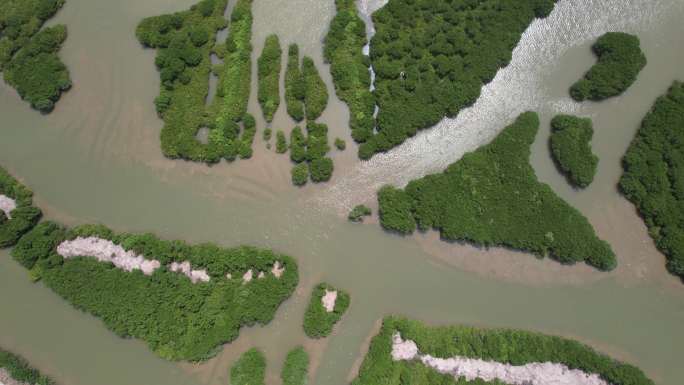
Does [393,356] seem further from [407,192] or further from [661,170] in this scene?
[661,170]

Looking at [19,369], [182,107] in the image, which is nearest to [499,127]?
[182,107]

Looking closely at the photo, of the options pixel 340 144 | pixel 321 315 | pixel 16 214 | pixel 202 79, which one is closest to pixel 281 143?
pixel 340 144

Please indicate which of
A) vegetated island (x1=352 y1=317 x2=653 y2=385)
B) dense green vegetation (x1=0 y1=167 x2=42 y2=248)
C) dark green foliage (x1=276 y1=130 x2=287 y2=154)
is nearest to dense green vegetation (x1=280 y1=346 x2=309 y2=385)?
vegetated island (x1=352 y1=317 x2=653 y2=385)

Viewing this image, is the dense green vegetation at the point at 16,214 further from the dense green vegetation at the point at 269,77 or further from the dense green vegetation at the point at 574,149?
the dense green vegetation at the point at 574,149

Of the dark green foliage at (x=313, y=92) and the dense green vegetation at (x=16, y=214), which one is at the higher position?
the dark green foliage at (x=313, y=92)

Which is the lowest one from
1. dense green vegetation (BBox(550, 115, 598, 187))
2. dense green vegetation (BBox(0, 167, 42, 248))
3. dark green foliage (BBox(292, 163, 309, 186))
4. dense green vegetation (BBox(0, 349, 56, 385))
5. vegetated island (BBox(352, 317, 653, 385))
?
dense green vegetation (BBox(0, 349, 56, 385))

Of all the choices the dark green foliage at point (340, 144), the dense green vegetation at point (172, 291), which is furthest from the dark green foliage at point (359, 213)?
the dense green vegetation at point (172, 291)

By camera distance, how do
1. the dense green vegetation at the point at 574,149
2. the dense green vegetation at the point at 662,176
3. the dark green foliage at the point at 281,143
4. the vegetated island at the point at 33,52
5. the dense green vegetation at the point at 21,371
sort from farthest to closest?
the vegetated island at the point at 33,52 → the dark green foliage at the point at 281,143 → the dense green vegetation at the point at 21,371 → the dense green vegetation at the point at 574,149 → the dense green vegetation at the point at 662,176

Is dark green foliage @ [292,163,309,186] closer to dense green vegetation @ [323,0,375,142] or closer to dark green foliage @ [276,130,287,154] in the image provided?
dark green foliage @ [276,130,287,154]
